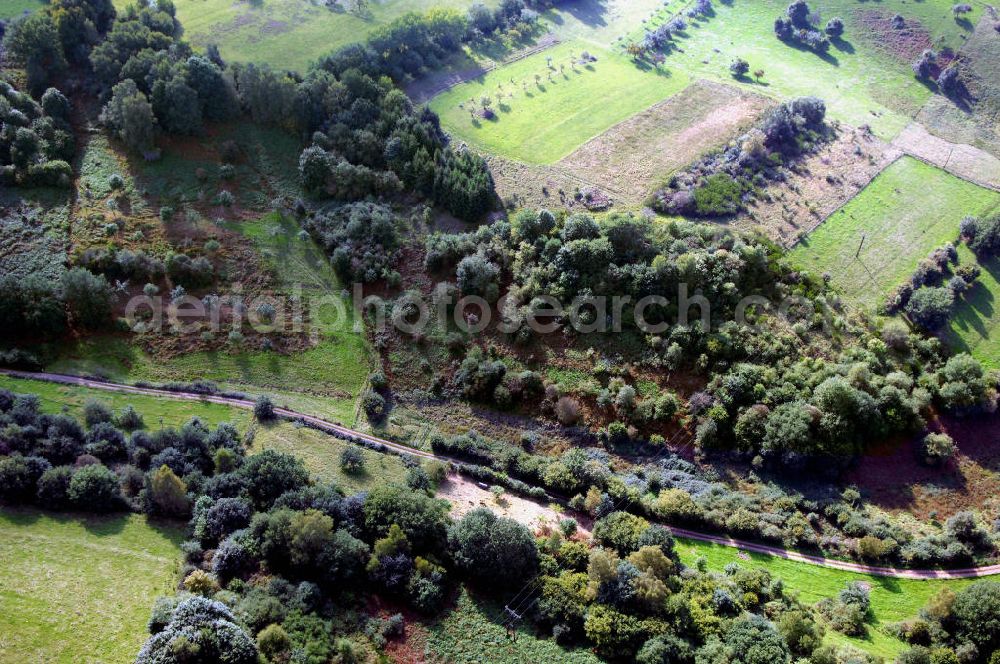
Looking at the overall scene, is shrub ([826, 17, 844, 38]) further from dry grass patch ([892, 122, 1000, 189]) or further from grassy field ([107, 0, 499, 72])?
grassy field ([107, 0, 499, 72])

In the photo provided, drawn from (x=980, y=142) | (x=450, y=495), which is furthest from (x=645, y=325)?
(x=980, y=142)

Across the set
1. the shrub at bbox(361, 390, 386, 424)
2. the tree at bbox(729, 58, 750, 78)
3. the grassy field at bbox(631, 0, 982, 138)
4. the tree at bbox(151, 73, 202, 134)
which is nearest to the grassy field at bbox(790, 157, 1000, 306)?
the grassy field at bbox(631, 0, 982, 138)

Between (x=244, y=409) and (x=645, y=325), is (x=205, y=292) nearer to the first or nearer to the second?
(x=244, y=409)

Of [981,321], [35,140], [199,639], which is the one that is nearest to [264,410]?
[199,639]

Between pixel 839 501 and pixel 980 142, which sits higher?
pixel 980 142

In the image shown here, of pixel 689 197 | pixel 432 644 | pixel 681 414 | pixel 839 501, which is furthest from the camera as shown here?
pixel 689 197

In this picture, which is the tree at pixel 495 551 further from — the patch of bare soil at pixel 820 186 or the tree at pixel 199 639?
the patch of bare soil at pixel 820 186

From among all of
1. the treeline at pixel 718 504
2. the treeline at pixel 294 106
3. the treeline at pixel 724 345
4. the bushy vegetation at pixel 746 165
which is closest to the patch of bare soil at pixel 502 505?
the treeline at pixel 718 504
